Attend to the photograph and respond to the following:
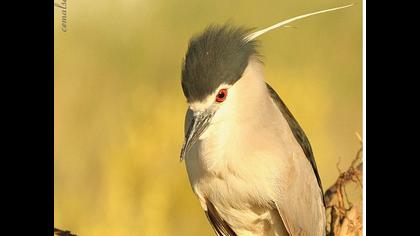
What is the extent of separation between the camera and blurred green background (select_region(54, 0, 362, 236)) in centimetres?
306

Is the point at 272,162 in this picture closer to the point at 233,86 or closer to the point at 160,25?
the point at 233,86

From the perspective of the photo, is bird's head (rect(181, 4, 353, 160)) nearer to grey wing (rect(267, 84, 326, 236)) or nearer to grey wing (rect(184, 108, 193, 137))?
grey wing (rect(184, 108, 193, 137))

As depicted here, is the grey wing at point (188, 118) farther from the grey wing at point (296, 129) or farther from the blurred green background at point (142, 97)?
the grey wing at point (296, 129)

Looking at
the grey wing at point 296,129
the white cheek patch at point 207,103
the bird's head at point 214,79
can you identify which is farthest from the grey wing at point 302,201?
the white cheek patch at point 207,103

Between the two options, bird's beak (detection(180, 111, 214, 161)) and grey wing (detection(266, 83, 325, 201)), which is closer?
bird's beak (detection(180, 111, 214, 161))

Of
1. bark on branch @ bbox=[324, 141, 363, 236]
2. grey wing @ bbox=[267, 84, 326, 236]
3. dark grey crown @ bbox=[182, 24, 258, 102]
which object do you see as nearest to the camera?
dark grey crown @ bbox=[182, 24, 258, 102]

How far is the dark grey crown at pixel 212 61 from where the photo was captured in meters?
2.72

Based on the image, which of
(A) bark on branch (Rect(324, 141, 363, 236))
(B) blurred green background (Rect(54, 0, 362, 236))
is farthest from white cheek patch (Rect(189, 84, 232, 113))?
(A) bark on branch (Rect(324, 141, 363, 236))

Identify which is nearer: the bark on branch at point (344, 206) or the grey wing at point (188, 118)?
the grey wing at point (188, 118)

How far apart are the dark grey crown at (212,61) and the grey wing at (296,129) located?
24cm

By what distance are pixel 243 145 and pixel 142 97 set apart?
0.47m

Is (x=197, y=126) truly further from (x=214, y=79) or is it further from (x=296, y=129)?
Answer: (x=296, y=129)

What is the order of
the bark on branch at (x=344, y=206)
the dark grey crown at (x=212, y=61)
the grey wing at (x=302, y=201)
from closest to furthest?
1. the dark grey crown at (x=212, y=61)
2. the grey wing at (x=302, y=201)
3. the bark on branch at (x=344, y=206)

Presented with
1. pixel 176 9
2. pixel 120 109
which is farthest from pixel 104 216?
pixel 176 9
